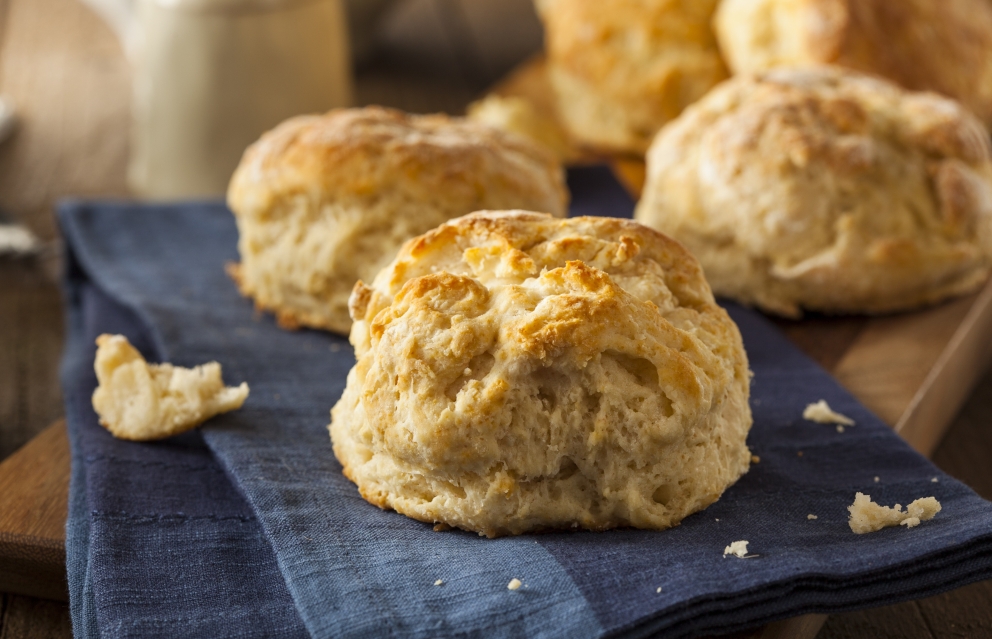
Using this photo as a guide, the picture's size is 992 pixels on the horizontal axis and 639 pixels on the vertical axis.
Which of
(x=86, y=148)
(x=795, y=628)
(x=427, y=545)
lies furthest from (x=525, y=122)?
(x=795, y=628)

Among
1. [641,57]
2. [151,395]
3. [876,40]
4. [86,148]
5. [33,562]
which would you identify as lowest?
[86,148]

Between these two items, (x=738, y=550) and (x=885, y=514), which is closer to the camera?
(x=738, y=550)

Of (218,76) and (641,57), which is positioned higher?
(641,57)

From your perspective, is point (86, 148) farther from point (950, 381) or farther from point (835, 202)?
point (950, 381)

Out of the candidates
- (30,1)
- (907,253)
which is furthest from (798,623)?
(30,1)

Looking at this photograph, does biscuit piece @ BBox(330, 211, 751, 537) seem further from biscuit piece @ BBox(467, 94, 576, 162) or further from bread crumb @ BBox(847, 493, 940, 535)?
biscuit piece @ BBox(467, 94, 576, 162)

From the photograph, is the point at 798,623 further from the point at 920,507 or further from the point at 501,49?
the point at 501,49
